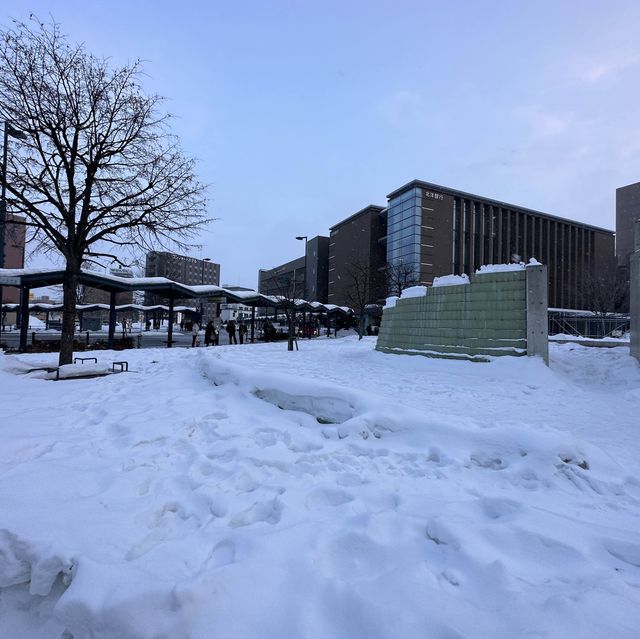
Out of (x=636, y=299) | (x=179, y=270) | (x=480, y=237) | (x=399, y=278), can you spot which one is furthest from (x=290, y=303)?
(x=480, y=237)

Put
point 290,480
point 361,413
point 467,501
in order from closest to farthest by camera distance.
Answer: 1. point 467,501
2. point 290,480
3. point 361,413

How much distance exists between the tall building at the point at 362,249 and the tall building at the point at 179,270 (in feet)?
74.3

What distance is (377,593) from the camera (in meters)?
1.95

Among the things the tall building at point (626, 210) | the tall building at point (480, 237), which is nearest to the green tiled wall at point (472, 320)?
the tall building at point (480, 237)

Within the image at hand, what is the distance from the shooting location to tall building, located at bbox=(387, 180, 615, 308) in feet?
174

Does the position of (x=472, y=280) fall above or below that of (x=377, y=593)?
above

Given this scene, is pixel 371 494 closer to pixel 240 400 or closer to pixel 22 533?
pixel 22 533

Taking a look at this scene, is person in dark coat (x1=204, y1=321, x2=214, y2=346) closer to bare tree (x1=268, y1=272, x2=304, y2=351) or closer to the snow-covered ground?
bare tree (x1=268, y1=272, x2=304, y2=351)

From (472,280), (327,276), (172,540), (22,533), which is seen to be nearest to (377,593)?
(172,540)

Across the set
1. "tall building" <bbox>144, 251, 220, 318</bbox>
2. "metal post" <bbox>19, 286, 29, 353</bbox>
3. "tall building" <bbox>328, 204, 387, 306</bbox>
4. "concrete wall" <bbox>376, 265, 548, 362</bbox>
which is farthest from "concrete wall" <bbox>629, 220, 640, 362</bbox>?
"tall building" <bbox>328, 204, 387, 306</bbox>

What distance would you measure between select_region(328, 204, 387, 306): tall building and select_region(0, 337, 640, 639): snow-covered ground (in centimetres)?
4926

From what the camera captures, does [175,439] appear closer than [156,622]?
No

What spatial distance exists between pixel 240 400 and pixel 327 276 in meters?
74.1

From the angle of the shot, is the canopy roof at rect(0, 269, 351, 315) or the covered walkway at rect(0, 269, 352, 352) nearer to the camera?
the canopy roof at rect(0, 269, 351, 315)
